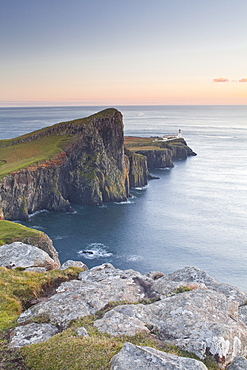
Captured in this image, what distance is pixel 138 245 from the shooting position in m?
90.4

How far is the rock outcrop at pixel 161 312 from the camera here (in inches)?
672

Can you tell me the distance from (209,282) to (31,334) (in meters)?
17.0

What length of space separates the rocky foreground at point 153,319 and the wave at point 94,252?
55.5 meters

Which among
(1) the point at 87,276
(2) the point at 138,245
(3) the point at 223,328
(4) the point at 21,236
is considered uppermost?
(3) the point at 223,328

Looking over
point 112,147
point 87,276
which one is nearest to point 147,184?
point 112,147

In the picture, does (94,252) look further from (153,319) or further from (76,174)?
(153,319)

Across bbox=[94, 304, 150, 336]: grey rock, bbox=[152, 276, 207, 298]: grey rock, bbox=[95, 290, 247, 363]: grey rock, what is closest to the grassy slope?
bbox=[152, 276, 207, 298]: grey rock

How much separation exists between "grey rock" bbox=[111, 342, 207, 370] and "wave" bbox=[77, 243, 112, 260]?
68004 millimetres

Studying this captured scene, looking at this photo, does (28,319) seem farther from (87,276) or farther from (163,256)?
(163,256)

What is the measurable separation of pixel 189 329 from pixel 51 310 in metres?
9.01

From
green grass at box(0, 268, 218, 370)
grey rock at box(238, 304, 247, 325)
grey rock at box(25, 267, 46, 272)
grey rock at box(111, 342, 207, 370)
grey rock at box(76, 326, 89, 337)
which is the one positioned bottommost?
grey rock at box(25, 267, 46, 272)

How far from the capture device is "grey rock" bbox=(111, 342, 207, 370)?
13.2 metres

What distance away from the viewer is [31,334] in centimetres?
1831

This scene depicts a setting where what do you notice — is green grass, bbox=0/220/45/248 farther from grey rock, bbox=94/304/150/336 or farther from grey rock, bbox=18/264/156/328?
grey rock, bbox=94/304/150/336
